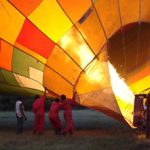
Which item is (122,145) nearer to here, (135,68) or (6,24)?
(135,68)

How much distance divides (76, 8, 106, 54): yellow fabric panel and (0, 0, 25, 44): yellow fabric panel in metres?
1.07

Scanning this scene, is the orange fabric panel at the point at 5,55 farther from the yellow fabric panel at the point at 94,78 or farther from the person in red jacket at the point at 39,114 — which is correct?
the yellow fabric panel at the point at 94,78

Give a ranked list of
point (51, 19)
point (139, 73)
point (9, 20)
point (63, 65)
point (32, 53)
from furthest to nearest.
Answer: point (139, 73)
point (32, 53)
point (63, 65)
point (9, 20)
point (51, 19)

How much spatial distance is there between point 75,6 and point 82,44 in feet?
2.42

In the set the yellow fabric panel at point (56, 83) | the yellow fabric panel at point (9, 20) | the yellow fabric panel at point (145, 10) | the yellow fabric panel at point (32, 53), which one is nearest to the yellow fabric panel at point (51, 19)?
the yellow fabric panel at point (9, 20)

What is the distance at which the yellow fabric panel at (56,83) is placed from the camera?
11414mm

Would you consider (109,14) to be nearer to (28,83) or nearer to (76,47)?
(76,47)

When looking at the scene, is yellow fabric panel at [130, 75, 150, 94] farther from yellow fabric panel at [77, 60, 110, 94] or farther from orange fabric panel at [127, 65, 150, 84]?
yellow fabric panel at [77, 60, 110, 94]

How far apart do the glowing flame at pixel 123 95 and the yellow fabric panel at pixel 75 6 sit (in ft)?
3.61

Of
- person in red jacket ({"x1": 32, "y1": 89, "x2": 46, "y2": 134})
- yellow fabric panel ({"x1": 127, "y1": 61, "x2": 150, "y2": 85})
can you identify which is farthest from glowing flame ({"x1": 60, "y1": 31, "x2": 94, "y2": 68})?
person in red jacket ({"x1": 32, "y1": 89, "x2": 46, "y2": 134})

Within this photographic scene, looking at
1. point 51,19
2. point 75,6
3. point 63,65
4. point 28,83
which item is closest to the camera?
point 75,6

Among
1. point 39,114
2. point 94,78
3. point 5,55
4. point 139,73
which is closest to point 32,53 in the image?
point 5,55

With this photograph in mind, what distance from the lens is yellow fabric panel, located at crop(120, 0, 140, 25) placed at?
10.8 meters

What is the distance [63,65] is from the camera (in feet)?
36.7
